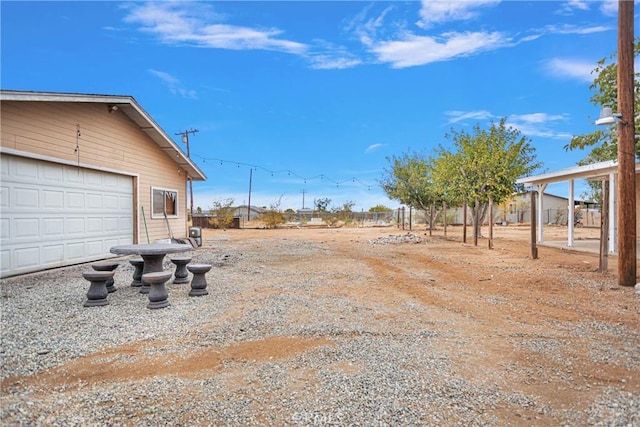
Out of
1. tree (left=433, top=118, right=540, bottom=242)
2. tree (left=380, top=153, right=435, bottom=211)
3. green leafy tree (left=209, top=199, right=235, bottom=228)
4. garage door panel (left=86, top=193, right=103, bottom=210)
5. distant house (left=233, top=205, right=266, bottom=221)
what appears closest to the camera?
garage door panel (left=86, top=193, right=103, bottom=210)

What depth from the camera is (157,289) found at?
210 inches

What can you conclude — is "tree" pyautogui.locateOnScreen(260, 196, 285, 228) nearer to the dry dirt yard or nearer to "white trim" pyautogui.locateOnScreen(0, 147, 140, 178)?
"white trim" pyautogui.locateOnScreen(0, 147, 140, 178)

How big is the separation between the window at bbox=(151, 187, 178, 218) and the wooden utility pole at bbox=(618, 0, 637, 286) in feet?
40.2

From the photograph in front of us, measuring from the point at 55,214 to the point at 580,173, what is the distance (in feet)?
48.9

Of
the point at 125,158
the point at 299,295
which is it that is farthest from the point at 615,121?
the point at 125,158

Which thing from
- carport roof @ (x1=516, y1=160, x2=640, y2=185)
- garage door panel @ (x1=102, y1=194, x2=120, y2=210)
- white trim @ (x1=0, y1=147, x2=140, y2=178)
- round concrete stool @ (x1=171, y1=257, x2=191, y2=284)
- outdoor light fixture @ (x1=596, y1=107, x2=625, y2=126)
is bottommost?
round concrete stool @ (x1=171, y1=257, x2=191, y2=284)

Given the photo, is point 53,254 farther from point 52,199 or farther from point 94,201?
point 94,201

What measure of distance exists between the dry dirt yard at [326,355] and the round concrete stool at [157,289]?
0.59 feet

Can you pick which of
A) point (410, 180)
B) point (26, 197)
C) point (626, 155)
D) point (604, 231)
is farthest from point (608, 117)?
point (410, 180)

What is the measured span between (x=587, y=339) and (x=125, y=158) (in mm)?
11514

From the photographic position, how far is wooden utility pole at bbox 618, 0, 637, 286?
6457mm

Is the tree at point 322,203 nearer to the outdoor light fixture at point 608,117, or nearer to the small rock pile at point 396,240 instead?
the small rock pile at point 396,240

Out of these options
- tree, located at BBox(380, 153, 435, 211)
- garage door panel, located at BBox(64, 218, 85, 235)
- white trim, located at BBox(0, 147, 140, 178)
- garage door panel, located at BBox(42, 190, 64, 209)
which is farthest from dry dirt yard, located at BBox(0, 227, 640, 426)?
tree, located at BBox(380, 153, 435, 211)

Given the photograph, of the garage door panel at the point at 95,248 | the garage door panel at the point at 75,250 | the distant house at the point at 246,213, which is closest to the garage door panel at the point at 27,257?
the garage door panel at the point at 75,250
